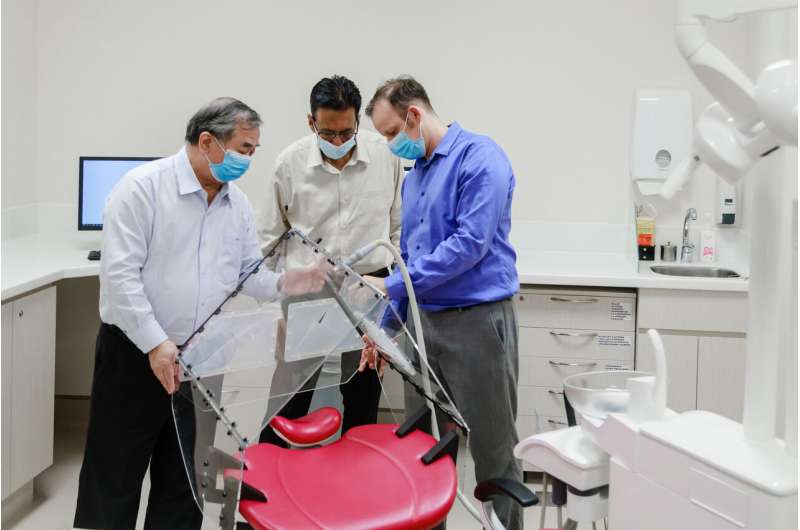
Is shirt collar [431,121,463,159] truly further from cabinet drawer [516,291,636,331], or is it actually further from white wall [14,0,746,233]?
white wall [14,0,746,233]

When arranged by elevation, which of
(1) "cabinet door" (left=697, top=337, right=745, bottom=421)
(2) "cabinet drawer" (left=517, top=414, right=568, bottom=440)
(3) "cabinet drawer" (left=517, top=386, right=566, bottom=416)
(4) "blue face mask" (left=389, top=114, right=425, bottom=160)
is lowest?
(2) "cabinet drawer" (left=517, top=414, right=568, bottom=440)

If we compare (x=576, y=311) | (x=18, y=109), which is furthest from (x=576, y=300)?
(x=18, y=109)

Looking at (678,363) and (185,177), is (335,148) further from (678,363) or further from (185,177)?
(678,363)

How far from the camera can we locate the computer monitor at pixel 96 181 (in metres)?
3.98

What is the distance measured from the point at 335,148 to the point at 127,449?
3.80ft

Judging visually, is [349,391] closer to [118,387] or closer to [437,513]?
[437,513]

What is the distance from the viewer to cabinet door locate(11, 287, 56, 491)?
10.3ft

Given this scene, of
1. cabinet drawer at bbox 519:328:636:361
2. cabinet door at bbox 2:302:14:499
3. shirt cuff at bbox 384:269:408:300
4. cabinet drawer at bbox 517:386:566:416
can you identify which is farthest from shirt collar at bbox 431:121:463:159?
cabinet door at bbox 2:302:14:499

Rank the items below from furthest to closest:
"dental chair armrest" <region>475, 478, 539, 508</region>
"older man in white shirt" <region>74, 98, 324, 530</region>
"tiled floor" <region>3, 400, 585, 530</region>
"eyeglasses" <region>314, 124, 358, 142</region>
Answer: "tiled floor" <region>3, 400, 585, 530</region> → "eyeglasses" <region>314, 124, 358, 142</region> → "older man in white shirt" <region>74, 98, 324, 530</region> → "dental chair armrest" <region>475, 478, 539, 508</region>

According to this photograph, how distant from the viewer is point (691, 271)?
13.1ft

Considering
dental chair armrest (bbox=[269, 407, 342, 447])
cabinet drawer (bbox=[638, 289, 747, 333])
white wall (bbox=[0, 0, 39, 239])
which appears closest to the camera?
dental chair armrest (bbox=[269, 407, 342, 447])

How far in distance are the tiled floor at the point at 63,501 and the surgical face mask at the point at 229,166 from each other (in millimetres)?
1163

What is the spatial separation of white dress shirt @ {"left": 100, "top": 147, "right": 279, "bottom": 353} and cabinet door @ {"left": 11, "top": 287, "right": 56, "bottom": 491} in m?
0.82

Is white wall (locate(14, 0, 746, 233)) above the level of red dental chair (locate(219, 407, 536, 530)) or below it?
above
